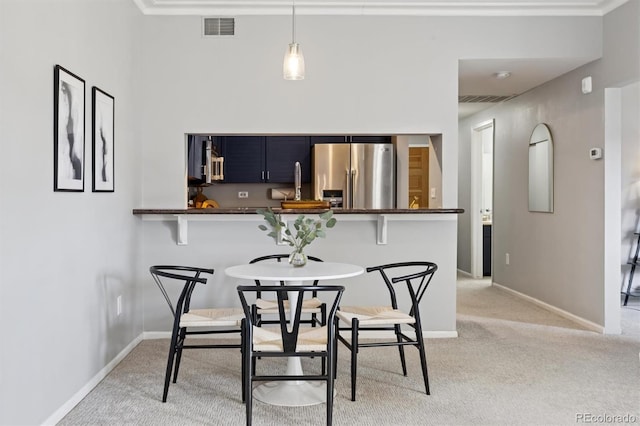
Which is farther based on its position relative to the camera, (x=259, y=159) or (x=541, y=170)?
(x=259, y=159)

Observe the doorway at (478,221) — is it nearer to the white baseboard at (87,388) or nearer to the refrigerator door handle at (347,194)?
the refrigerator door handle at (347,194)

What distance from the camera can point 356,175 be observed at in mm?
5953

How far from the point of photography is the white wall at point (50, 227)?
7.20 feet

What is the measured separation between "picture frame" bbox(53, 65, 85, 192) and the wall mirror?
13.6ft

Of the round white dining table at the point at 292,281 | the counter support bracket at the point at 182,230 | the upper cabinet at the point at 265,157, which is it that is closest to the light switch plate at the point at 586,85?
the upper cabinet at the point at 265,157

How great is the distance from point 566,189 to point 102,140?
12.8 feet

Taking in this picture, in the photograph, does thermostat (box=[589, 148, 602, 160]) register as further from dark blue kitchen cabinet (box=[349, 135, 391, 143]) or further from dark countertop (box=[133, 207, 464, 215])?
dark blue kitchen cabinet (box=[349, 135, 391, 143])

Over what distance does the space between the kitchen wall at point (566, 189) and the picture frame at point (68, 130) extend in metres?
3.74

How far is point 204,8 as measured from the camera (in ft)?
13.5

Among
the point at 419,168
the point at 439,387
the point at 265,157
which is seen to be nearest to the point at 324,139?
the point at 265,157

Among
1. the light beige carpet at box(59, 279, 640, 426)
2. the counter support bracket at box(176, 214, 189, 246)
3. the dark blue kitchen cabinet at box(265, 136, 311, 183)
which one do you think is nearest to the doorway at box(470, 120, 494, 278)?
the dark blue kitchen cabinet at box(265, 136, 311, 183)

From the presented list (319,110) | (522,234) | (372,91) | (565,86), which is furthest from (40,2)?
(522,234)

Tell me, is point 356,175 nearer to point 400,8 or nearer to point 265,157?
point 265,157

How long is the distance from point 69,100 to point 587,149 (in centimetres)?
397
